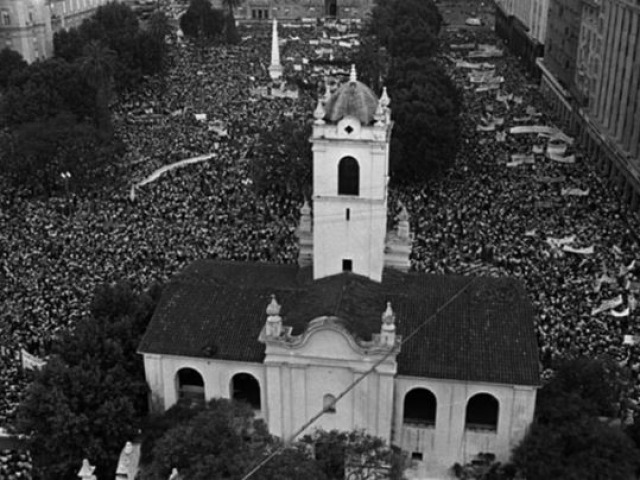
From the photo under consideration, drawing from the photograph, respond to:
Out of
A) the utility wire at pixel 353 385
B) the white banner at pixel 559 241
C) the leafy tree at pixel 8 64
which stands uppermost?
the leafy tree at pixel 8 64

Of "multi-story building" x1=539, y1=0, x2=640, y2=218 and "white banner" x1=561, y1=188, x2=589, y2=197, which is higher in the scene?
"multi-story building" x1=539, y1=0, x2=640, y2=218

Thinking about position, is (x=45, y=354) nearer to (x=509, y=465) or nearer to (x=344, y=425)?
(x=344, y=425)

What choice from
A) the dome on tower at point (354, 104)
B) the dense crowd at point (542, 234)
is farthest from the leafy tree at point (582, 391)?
the dome on tower at point (354, 104)

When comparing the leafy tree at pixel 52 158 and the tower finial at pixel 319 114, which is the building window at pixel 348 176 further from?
the leafy tree at pixel 52 158

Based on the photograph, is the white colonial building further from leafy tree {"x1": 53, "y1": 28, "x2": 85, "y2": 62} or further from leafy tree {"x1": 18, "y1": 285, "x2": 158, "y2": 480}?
leafy tree {"x1": 53, "y1": 28, "x2": 85, "y2": 62}

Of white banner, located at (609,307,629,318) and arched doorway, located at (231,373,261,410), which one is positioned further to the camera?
white banner, located at (609,307,629,318)

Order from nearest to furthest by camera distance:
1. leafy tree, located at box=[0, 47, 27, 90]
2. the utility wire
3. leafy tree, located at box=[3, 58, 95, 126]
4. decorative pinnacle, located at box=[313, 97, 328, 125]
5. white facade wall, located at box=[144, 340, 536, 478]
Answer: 1. the utility wire
2. white facade wall, located at box=[144, 340, 536, 478]
3. decorative pinnacle, located at box=[313, 97, 328, 125]
4. leafy tree, located at box=[3, 58, 95, 126]
5. leafy tree, located at box=[0, 47, 27, 90]

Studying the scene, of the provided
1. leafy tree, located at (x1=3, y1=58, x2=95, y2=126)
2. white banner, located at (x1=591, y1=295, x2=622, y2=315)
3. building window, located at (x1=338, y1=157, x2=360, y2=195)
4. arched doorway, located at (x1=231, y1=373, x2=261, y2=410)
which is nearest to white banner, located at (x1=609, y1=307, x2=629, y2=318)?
white banner, located at (x1=591, y1=295, x2=622, y2=315)

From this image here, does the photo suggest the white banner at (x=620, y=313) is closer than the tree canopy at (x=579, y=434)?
No
